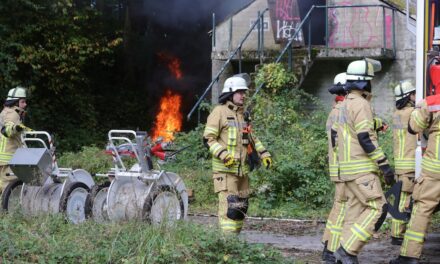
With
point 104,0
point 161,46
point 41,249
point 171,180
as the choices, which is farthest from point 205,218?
point 161,46

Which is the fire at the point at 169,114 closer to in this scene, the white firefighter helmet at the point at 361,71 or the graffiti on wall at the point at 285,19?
the graffiti on wall at the point at 285,19

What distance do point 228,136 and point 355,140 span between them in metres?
1.72

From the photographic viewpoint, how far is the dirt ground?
8586mm

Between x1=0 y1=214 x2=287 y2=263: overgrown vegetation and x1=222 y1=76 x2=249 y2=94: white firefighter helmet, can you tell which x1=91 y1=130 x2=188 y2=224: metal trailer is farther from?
x1=0 y1=214 x2=287 y2=263: overgrown vegetation

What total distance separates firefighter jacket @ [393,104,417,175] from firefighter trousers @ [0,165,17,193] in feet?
17.0

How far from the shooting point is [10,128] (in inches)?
417

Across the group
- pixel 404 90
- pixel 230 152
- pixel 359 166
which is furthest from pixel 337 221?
pixel 404 90

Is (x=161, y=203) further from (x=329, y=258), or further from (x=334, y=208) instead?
(x=329, y=258)

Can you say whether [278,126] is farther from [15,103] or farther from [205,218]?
[15,103]

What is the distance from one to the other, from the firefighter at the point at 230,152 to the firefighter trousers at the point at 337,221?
93cm

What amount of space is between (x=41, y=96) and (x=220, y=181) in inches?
534

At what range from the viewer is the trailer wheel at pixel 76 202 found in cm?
982

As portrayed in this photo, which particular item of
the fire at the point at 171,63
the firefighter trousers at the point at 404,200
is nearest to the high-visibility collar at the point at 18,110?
the firefighter trousers at the point at 404,200

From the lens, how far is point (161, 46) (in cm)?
2762
